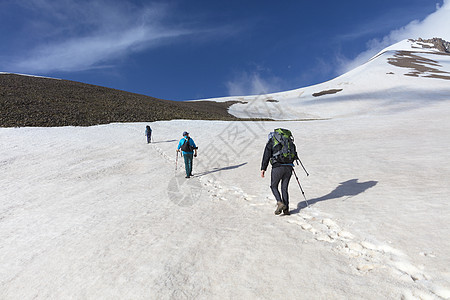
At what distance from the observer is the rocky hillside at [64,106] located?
117 feet

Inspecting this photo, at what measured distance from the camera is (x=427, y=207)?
5.35 metres

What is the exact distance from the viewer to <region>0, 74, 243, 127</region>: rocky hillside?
1410 inches

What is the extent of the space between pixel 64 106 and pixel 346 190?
165ft

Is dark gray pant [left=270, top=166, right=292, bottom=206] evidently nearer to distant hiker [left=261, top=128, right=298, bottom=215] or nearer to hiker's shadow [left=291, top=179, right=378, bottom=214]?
distant hiker [left=261, top=128, right=298, bottom=215]

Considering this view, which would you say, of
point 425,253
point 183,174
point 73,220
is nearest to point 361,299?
point 425,253

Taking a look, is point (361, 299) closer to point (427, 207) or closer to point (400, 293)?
point (400, 293)

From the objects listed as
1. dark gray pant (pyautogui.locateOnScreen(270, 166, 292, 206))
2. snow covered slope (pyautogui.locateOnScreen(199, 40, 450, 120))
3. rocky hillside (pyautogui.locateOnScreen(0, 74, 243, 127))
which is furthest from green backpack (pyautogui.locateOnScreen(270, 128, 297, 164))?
snow covered slope (pyautogui.locateOnScreen(199, 40, 450, 120))

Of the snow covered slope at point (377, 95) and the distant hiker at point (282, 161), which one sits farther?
the snow covered slope at point (377, 95)

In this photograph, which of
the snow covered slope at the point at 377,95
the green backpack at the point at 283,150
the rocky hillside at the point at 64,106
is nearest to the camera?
the green backpack at the point at 283,150

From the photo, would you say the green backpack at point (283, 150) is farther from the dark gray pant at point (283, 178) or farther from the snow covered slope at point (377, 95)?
the snow covered slope at point (377, 95)

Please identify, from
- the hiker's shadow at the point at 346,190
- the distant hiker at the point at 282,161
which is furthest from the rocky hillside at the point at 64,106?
the hiker's shadow at the point at 346,190

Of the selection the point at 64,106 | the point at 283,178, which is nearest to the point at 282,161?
the point at 283,178

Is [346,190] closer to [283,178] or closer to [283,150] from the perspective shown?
[283,178]

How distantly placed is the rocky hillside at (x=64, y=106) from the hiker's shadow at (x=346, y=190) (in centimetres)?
3793
